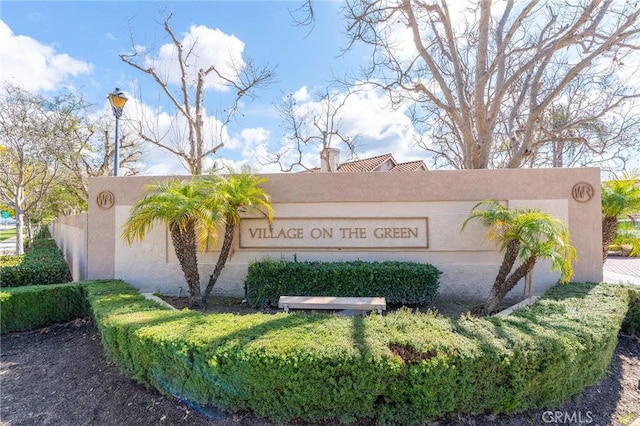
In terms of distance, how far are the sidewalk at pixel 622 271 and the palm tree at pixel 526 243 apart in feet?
22.8

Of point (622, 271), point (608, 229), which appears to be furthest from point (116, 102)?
point (622, 271)

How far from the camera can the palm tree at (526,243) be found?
5367 mm

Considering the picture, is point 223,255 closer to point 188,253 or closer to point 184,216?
point 188,253

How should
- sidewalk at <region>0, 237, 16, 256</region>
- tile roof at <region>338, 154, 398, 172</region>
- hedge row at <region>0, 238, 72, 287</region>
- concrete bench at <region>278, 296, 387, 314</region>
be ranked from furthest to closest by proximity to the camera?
tile roof at <region>338, 154, 398, 172</region>, sidewalk at <region>0, 237, 16, 256</region>, hedge row at <region>0, 238, 72, 287</region>, concrete bench at <region>278, 296, 387, 314</region>

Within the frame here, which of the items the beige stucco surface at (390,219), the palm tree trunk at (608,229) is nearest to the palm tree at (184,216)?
the beige stucco surface at (390,219)

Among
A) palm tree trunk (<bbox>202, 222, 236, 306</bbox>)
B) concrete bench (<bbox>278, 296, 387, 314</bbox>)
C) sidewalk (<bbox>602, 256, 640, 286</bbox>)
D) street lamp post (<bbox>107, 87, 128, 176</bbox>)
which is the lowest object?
sidewalk (<bbox>602, 256, 640, 286</bbox>)

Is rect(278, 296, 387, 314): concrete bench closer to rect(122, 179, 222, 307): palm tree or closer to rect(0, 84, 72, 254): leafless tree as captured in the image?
rect(122, 179, 222, 307): palm tree

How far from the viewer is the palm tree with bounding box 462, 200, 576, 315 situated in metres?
A: 5.37

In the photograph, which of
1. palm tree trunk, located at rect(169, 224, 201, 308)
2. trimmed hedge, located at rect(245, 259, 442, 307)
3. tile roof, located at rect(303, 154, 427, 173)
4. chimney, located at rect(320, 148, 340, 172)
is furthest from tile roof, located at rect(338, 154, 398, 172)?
palm tree trunk, located at rect(169, 224, 201, 308)

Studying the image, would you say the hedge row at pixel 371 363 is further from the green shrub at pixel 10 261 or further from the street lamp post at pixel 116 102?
the green shrub at pixel 10 261

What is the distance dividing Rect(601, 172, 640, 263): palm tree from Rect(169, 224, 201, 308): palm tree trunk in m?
9.17

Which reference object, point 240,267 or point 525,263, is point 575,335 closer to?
point 525,263

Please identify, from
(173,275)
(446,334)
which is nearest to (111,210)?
(173,275)

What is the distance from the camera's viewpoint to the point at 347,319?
4.20m
